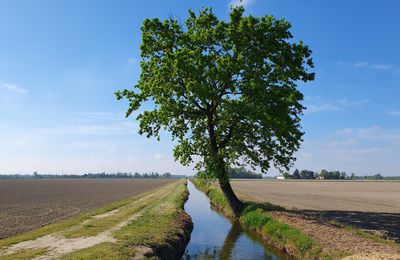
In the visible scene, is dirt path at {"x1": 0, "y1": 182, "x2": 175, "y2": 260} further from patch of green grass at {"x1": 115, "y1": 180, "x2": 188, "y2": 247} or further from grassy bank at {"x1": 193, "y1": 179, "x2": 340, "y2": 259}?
grassy bank at {"x1": 193, "y1": 179, "x2": 340, "y2": 259}

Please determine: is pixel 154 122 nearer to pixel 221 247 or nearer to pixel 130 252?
pixel 221 247

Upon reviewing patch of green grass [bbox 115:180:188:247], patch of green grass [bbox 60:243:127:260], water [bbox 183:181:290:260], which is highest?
patch of green grass [bbox 115:180:188:247]

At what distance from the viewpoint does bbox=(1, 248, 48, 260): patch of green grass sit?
16.9 meters

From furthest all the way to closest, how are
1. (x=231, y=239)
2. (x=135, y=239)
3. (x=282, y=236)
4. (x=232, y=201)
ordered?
(x=232, y=201)
(x=231, y=239)
(x=282, y=236)
(x=135, y=239)

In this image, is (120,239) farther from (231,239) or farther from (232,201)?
(232,201)

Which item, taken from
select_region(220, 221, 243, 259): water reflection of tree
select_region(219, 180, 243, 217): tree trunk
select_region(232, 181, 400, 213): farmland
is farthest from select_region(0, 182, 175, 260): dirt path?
select_region(232, 181, 400, 213): farmland

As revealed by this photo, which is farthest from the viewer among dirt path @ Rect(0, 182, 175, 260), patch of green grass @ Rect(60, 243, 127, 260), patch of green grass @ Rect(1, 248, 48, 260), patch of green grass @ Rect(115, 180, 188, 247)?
patch of green grass @ Rect(115, 180, 188, 247)

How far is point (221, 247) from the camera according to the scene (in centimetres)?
2384

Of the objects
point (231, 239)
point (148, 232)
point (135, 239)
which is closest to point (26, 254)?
point (135, 239)

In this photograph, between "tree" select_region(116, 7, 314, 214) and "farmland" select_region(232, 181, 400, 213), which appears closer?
"tree" select_region(116, 7, 314, 214)

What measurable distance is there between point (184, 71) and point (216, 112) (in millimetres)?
6101

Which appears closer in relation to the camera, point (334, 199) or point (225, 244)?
point (225, 244)

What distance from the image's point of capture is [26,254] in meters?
17.6

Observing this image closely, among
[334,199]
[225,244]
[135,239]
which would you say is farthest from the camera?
[334,199]
